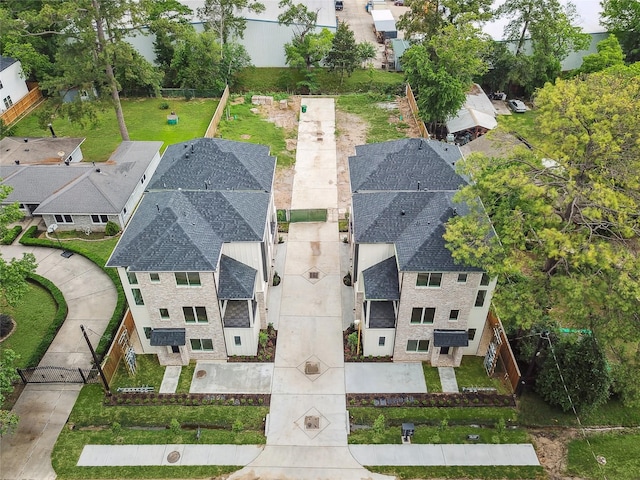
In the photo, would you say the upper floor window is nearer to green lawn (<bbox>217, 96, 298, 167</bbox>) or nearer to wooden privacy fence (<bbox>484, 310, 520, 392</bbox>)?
wooden privacy fence (<bbox>484, 310, 520, 392</bbox>)

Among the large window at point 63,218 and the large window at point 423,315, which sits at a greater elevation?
the large window at point 423,315

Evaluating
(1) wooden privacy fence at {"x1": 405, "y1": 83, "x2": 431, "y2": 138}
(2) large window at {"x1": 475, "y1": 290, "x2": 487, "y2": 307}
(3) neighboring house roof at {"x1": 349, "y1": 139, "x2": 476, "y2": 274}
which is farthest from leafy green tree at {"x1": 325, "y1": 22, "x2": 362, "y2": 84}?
(2) large window at {"x1": 475, "y1": 290, "x2": 487, "y2": 307}

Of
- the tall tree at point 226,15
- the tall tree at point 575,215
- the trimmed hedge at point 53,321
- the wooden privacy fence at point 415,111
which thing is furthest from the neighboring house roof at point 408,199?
the tall tree at point 226,15

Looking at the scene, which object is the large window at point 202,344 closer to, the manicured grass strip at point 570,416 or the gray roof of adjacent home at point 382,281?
the gray roof of adjacent home at point 382,281

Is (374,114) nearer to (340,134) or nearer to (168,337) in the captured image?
(340,134)

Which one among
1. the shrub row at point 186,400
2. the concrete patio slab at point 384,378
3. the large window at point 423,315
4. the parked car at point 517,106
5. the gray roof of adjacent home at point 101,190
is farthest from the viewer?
the parked car at point 517,106

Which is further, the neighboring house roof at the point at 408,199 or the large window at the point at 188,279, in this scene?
the neighboring house roof at the point at 408,199
